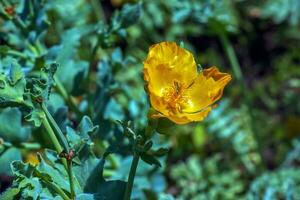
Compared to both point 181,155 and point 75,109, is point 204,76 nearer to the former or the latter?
point 75,109

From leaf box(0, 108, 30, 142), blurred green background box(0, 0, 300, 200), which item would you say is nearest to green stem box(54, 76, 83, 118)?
blurred green background box(0, 0, 300, 200)

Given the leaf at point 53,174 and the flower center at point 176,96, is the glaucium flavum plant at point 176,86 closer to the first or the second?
the flower center at point 176,96

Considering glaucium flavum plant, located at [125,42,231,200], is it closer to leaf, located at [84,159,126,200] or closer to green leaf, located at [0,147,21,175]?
leaf, located at [84,159,126,200]

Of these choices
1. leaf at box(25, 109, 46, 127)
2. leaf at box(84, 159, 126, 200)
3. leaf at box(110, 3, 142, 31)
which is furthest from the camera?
leaf at box(110, 3, 142, 31)

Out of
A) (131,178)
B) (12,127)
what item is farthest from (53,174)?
(12,127)

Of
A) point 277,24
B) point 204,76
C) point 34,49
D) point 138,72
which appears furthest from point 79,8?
point 204,76

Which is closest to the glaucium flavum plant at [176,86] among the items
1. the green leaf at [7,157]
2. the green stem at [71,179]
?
the green stem at [71,179]

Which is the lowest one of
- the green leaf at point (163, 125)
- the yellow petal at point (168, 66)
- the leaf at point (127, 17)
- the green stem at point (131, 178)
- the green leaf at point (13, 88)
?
the green stem at point (131, 178)

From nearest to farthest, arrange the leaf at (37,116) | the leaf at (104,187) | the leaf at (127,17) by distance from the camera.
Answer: the leaf at (37,116), the leaf at (104,187), the leaf at (127,17)

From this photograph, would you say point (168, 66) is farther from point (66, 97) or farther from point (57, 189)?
point (66, 97)
